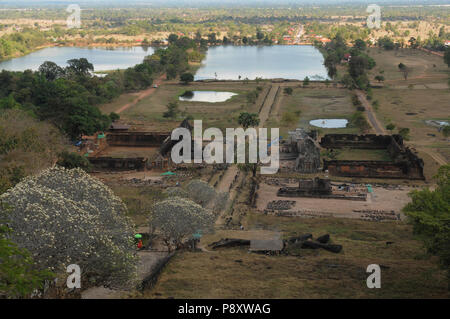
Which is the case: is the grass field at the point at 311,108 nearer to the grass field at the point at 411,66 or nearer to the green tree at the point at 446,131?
the green tree at the point at 446,131

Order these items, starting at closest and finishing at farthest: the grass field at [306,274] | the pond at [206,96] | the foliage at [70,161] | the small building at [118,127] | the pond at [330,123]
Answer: the grass field at [306,274] < the foliage at [70,161] < the small building at [118,127] < the pond at [330,123] < the pond at [206,96]

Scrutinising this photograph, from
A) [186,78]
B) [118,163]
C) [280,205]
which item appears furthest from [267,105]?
[280,205]

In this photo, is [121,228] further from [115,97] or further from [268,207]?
[115,97]

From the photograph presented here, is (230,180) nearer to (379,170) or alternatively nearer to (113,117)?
(379,170)

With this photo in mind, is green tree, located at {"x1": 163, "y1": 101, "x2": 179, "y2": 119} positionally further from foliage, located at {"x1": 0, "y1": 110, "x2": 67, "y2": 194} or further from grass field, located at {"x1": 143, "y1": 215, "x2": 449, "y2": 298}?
grass field, located at {"x1": 143, "y1": 215, "x2": 449, "y2": 298}

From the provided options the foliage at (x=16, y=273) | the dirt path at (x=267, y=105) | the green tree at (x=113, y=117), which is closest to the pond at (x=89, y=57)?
the dirt path at (x=267, y=105)
